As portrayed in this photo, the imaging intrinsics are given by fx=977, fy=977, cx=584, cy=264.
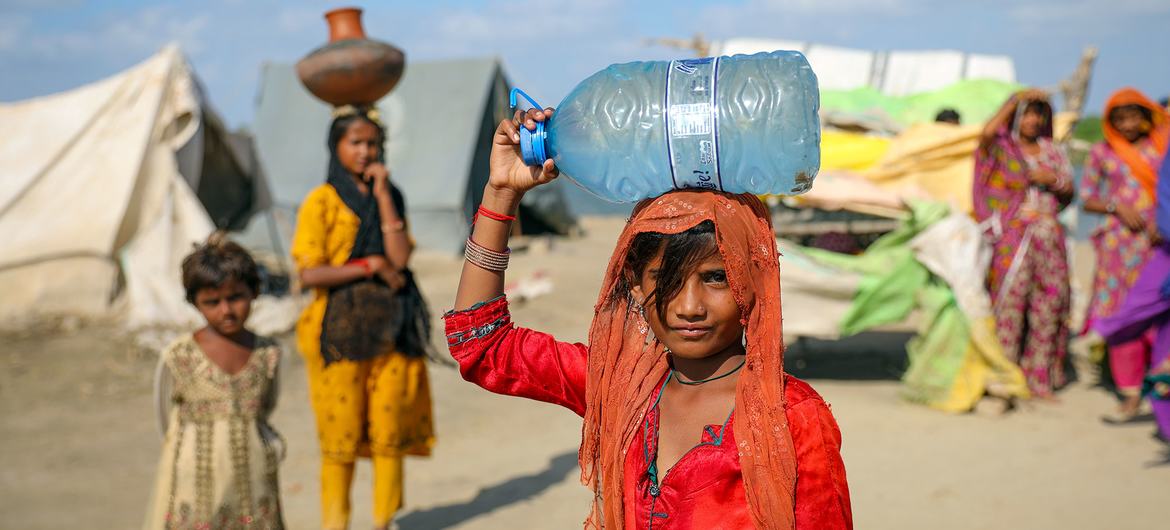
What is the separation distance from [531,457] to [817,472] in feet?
14.4

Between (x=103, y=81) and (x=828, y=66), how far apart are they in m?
9.04

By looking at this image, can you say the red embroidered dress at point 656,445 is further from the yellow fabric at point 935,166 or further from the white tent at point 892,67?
the white tent at point 892,67

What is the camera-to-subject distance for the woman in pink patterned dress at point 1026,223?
22.3ft

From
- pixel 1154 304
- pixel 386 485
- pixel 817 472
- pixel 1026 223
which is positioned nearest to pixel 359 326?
pixel 386 485

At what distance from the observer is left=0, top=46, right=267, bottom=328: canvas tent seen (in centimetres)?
934

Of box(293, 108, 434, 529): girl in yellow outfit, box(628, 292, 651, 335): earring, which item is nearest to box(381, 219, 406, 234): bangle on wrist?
box(293, 108, 434, 529): girl in yellow outfit

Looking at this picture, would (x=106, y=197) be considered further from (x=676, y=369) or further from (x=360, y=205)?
(x=676, y=369)

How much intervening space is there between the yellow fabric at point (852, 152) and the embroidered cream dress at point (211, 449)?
566 centimetres

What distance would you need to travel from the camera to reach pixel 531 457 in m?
5.87

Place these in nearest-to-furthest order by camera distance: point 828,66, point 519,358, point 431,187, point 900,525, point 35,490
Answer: point 519,358 < point 900,525 < point 35,490 < point 828,66 < point 431,187

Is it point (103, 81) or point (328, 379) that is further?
A: point (103, 81)

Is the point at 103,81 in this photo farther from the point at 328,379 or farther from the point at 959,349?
the point at 959,349

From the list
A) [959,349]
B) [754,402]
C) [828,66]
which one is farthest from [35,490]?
[828,66]

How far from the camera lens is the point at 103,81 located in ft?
34.2
